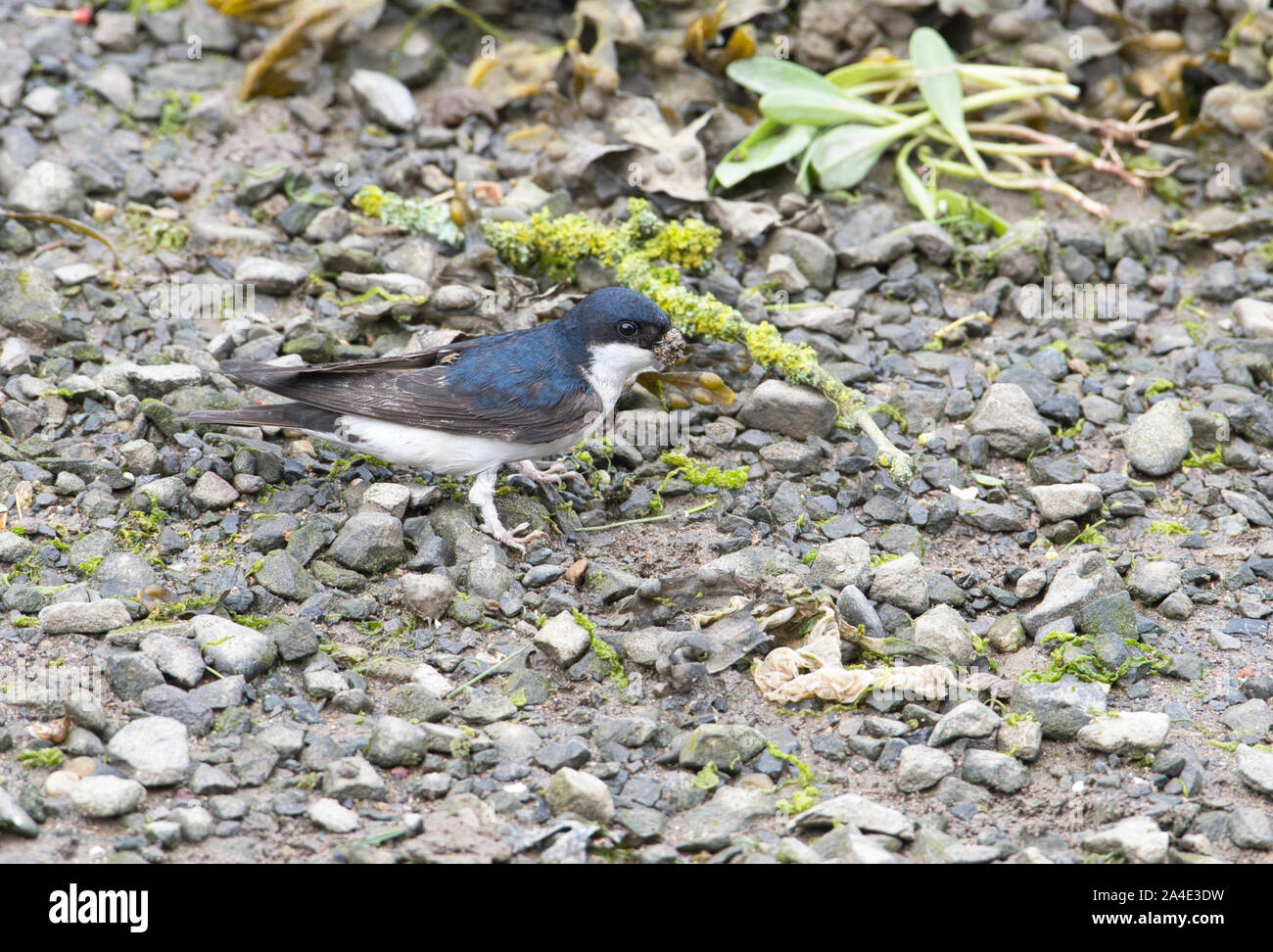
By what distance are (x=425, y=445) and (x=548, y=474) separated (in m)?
0.63

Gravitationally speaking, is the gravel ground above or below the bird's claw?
above

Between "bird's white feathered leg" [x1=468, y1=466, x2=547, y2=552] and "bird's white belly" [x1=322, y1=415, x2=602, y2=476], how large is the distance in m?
0.08

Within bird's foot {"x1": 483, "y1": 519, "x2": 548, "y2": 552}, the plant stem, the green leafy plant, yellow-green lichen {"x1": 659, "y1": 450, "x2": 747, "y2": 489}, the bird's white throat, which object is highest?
the green leafy plant

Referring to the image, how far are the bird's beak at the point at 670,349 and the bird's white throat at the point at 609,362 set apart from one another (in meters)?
0.05

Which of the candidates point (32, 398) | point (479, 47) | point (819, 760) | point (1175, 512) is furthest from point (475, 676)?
point (479, 47)

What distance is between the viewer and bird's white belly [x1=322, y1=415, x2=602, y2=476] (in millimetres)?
5660

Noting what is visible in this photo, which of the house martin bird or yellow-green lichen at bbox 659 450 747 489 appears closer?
the house martin bird

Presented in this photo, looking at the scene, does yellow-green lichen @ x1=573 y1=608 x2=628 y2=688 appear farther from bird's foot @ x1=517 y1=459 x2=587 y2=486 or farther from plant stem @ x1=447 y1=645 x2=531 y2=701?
bird's foot @ x1=517 y1=459 x2=587 y2=486

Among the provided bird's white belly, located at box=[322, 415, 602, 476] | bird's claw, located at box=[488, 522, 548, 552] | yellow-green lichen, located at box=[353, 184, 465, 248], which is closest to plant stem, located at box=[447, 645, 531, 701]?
bird's claw, located at box=[488, 522, 548, 552]

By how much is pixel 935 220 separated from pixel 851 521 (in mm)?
2531

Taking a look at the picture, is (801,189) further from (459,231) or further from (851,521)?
(851,521)

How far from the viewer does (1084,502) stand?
5605mm

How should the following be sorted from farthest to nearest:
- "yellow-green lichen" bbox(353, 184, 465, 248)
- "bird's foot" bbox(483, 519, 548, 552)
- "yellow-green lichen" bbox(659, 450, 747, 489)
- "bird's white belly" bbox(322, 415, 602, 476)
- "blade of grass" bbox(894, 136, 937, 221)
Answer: "blade of grass" bbox(894, 136, 937, 221) < "yellow-green lichen" bbox(353, 184, 465, 248) < "yellow-green lichen" bbox(659, 450, 747, 489) < "bird's white belly" bbox(322, 415, 602, 476) < "bird's foot" bbox(483, 519, 548, 552)

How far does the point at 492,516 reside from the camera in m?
5.64
